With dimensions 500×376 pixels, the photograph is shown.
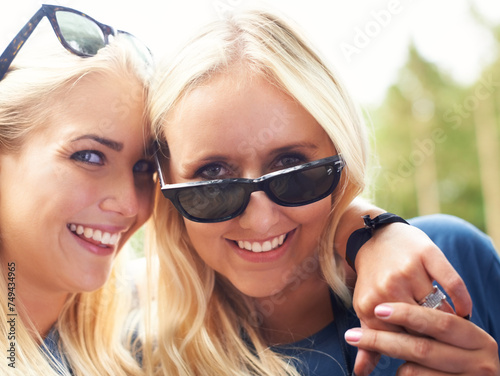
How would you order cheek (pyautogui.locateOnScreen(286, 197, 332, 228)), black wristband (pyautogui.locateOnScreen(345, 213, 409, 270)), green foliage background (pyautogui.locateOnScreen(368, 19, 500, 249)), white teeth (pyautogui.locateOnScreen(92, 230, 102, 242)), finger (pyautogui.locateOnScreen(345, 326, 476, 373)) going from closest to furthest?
finger (pyautogui.locateOnScreen(345, 326, 476, 373)) < black wristband (pyautogui.locateOnScreen(345, 213, 409, 270)) < cheek (pyautogui.locateOnScreen(286, 197, 332, 228)) < white teeth (pyautogui.locateOnScreen(92, 230, 102, 242)) < green foliage background (pyautogui.locateOnScreen(368, 19, 500, 249))

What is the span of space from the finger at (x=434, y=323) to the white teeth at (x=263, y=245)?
652 mm

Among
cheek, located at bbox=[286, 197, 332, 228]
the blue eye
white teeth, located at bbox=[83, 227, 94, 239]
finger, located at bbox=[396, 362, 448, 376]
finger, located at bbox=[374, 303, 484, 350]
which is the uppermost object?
the blue eye

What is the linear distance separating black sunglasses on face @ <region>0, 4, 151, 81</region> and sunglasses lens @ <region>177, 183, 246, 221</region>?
91cm

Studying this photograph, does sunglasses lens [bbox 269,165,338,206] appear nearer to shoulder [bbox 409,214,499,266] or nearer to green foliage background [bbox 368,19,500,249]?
shoulder [bbox 409,214,499,266]

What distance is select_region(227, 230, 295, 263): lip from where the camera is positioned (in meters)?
1.96

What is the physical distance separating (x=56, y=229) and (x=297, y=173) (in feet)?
3.63

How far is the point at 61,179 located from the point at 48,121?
0.94 feet

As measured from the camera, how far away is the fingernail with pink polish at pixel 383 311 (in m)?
1.39

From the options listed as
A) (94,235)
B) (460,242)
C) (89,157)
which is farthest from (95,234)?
(460,242)

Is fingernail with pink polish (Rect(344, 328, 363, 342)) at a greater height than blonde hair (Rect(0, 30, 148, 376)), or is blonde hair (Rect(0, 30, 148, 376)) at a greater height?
blonde hair (Rect(0, 30, 148, 376))

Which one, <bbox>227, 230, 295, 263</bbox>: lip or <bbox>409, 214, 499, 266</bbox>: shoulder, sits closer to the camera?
<bbox>227, 230, 295, 263</bbox>: lip

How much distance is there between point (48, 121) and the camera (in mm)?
1999

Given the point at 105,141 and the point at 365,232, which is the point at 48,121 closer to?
the point at 105,141

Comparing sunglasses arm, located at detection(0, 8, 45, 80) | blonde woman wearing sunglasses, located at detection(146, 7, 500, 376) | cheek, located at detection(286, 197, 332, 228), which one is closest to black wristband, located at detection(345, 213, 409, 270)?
blonde woman wearing sunglasses, located at detection(146, 7, 500, 376)
